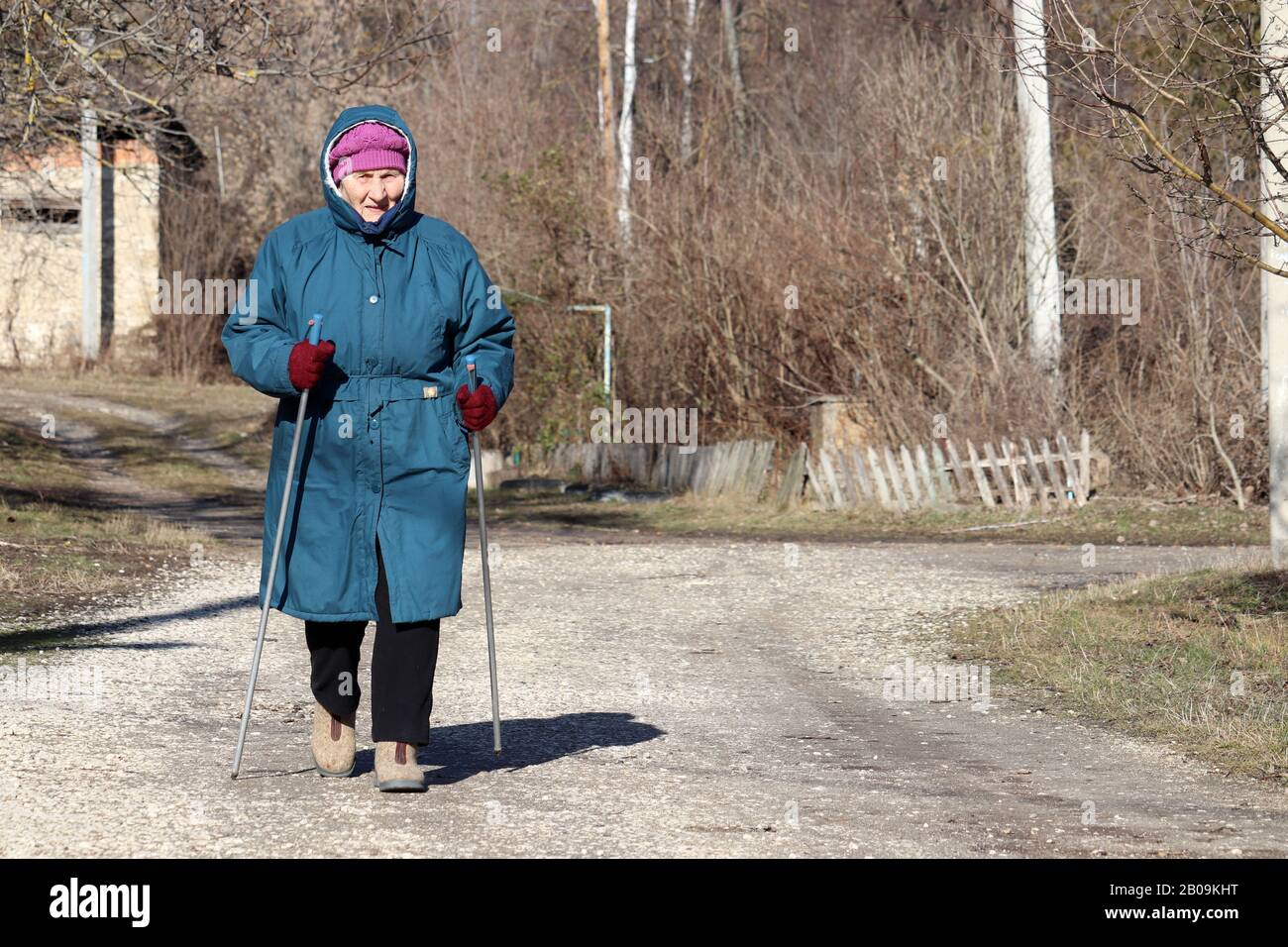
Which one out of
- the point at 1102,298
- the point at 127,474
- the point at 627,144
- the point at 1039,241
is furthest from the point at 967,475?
the point at 627,144

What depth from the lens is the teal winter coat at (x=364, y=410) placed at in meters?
5.57

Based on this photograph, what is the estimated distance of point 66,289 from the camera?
38.2 meters

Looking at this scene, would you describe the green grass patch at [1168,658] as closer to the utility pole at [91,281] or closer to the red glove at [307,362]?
the red glove at [307,362]

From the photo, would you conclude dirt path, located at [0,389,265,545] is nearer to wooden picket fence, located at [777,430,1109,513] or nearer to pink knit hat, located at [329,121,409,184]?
wooden picket fence, located at [777,430,1109,513]

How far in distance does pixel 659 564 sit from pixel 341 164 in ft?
27.6

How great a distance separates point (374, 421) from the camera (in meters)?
5.61

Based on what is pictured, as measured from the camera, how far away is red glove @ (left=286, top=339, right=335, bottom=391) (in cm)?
541

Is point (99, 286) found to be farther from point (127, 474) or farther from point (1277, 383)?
point (1277, 383)

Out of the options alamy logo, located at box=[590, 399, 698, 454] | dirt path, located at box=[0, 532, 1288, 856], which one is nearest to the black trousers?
dirt path, located at box=[0, 532, 1288, 856]

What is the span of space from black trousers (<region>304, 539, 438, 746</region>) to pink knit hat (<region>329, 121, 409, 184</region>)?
1209 millimetres

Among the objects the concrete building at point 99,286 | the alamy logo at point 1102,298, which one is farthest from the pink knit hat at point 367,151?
the concrete building at point 99,286

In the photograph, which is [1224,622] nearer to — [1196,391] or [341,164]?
[341,164]

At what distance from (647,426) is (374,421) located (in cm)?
1795
